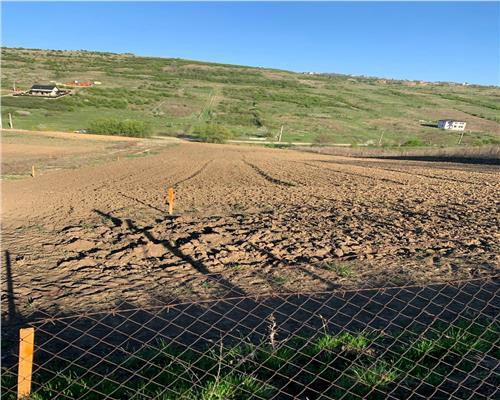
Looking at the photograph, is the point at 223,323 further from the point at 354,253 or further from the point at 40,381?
the point at 354,253

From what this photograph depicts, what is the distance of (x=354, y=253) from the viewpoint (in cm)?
745

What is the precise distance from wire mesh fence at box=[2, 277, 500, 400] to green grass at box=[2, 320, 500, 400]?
12mm

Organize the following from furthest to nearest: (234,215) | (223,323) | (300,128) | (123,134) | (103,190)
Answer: (300,128)
(123,134)
(103,190)
(234,215)
(223,323)

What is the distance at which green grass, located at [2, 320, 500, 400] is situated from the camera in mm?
3602

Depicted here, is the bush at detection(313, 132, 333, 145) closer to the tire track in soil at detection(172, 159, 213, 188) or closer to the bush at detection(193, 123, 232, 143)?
the bush at detection(193, 123, 232, 143)

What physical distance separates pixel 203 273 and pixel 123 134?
161 feet

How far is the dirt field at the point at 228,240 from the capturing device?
→ 244 inches

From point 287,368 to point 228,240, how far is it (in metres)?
4.52

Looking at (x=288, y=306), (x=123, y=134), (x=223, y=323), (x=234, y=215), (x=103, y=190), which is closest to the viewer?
(x=223, y=323)

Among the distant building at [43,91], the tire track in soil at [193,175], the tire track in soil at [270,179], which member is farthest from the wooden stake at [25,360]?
the distant building at [43,91]

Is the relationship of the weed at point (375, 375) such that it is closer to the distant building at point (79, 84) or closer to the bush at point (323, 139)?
the bush at point (323, 139)

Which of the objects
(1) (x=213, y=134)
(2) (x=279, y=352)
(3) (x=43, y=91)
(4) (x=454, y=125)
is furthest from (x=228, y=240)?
(3) (x=43, y=91)

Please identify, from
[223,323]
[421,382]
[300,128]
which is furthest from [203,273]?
[300,128]

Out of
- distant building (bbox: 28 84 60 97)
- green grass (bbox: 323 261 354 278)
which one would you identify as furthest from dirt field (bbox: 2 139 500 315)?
distant building (bbox: 28 84 60 97)
